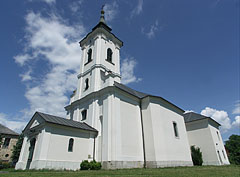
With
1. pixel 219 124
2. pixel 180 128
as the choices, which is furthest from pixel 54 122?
pixel 219 124

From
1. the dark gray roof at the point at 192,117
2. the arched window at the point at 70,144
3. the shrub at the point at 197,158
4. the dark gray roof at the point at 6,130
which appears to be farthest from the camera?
the dark gray roof at the point at 6,130

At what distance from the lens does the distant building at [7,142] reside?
113ft

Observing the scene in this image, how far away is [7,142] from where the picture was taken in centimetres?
3591

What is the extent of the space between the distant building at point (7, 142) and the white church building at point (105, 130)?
23191 millimetres

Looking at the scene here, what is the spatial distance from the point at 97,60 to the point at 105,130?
10.7 meters

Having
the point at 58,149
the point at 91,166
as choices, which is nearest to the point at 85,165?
the point at 91,166

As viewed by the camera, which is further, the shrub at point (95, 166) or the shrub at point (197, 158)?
the shrub at point (197, 158)

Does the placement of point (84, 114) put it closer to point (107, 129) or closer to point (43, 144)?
point (107, 129)

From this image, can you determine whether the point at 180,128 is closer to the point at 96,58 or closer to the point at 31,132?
the point at 96,58

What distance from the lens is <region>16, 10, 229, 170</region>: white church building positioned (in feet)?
49.2

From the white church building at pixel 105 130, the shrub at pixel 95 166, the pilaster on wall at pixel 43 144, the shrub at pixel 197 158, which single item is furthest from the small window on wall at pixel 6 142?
the shrub at pixel 197 158

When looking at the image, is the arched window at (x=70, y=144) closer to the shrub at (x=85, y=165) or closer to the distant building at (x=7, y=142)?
the shrub at (x=85, y=165)

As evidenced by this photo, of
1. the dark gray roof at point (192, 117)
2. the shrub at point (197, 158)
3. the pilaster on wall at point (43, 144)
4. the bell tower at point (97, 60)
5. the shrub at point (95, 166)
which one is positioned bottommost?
the shrub at point (95, 166)

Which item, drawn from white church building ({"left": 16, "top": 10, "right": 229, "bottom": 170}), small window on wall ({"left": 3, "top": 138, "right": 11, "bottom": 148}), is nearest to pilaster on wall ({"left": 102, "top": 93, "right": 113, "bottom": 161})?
white church building ({"left": 16, "top": 10, "right": 229, "bottom": 170})
